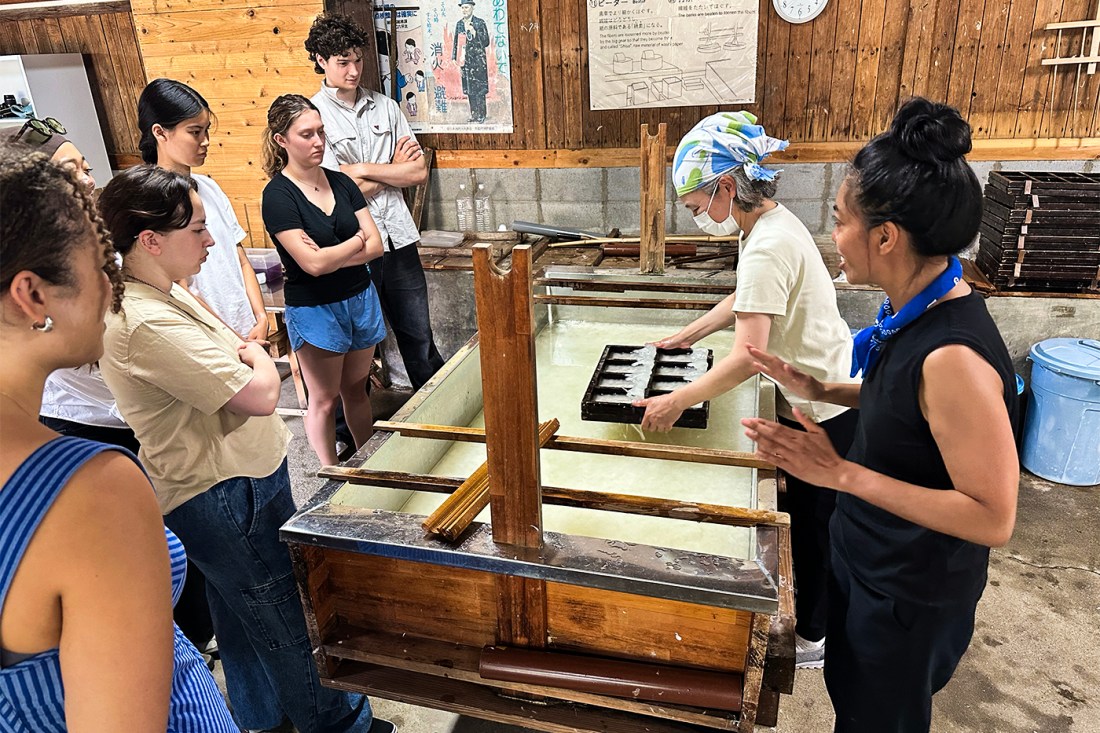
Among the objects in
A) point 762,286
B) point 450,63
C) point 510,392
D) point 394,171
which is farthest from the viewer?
point 450,63

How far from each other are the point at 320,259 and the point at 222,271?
0.42m

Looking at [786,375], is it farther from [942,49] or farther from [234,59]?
[234,59]

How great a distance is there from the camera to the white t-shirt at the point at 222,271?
2762mm

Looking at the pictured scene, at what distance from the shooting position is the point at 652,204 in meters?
3.39

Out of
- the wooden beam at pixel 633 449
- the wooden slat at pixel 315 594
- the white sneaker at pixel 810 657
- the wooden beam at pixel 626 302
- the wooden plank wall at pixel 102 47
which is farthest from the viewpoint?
the wooden plank wall at pixel 102 47

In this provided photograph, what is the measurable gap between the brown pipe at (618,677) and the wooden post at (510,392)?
0.28 m

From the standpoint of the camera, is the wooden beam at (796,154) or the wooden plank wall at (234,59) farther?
the wooden plank wall at (234,59)

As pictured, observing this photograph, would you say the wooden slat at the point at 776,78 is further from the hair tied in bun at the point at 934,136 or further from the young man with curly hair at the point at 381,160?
the hair tied in bun at the point at 934,136

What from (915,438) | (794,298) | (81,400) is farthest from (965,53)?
(81,400)

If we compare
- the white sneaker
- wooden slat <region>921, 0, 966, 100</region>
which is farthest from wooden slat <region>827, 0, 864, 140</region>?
the white sneaker

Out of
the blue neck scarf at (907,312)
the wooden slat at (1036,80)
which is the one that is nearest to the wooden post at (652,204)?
the blue neck scarf at (907,312)

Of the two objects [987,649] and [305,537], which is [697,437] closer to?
[305,537]

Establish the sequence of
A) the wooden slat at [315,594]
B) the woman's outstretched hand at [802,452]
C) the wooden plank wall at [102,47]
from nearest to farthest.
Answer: the woman's outstretched hand at [802,452] < the wooden slat at [315,594] < the wooden plank wall at [102,47]

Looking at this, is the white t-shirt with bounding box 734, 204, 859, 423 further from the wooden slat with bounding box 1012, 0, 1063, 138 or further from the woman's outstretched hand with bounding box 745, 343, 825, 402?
the wooden slat with bounding box 1012, 0, 1063, 138
